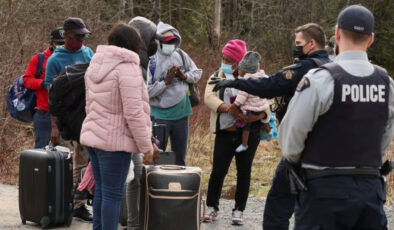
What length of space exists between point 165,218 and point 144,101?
1019mm

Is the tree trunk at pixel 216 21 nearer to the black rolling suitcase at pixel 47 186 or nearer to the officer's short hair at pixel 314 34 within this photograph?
the black rolling suitcase at pixel 47 186

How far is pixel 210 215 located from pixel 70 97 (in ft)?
6.50

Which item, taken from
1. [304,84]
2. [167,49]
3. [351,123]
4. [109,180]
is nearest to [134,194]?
[109,180]

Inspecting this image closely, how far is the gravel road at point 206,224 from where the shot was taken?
662cm

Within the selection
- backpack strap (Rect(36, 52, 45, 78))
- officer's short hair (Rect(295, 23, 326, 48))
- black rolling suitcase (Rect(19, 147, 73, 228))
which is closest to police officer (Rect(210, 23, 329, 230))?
officer's short hair (Rect(295, 23, 326, 48))

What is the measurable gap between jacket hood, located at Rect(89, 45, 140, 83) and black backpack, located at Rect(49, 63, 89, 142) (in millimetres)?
609

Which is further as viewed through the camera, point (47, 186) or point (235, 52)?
point (235, 52)

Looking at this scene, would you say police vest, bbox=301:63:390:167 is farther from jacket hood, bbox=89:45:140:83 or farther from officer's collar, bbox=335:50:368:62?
jacket hood, bbox=89:45:140:83

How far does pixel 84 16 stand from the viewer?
1633 centimetres

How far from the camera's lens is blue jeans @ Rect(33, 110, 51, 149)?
7.21 metres

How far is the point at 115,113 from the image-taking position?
5.17 metres

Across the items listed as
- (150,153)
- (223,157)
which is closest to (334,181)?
(150,153)

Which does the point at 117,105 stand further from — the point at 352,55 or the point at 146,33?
the point at 352,55

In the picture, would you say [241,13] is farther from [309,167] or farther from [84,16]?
[309,167]
